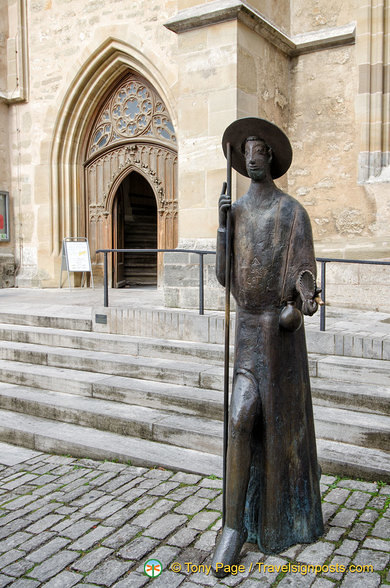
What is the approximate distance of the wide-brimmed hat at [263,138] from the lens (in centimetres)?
276

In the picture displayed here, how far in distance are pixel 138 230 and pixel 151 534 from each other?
11.3 m

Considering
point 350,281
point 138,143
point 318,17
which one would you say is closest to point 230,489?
point 350,281

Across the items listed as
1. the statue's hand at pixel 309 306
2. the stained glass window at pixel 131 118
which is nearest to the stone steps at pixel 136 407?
the statue's hand at pixel 309 306

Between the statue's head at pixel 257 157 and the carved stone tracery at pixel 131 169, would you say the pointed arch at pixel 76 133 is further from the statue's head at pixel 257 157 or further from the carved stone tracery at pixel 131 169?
the statue's head at pixel 257 157

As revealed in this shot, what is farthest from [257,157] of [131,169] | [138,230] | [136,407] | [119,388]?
[138,230]

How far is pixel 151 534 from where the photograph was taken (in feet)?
10.2

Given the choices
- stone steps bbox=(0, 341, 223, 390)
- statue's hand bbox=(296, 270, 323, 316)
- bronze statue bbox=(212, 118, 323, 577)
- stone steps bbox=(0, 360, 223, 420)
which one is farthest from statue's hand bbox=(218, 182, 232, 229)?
stone steps bbox=(0, 341, 223, 390)

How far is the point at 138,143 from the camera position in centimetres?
1130

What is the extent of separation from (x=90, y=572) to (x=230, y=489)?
2.51 ft

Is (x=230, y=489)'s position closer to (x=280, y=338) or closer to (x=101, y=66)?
(x=280, y=338)

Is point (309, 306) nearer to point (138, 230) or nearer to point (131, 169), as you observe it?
point (131, 169)

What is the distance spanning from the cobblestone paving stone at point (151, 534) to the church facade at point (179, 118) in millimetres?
3911

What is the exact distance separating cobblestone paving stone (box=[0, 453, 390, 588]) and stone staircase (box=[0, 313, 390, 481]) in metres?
0.26

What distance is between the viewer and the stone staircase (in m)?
4.01
